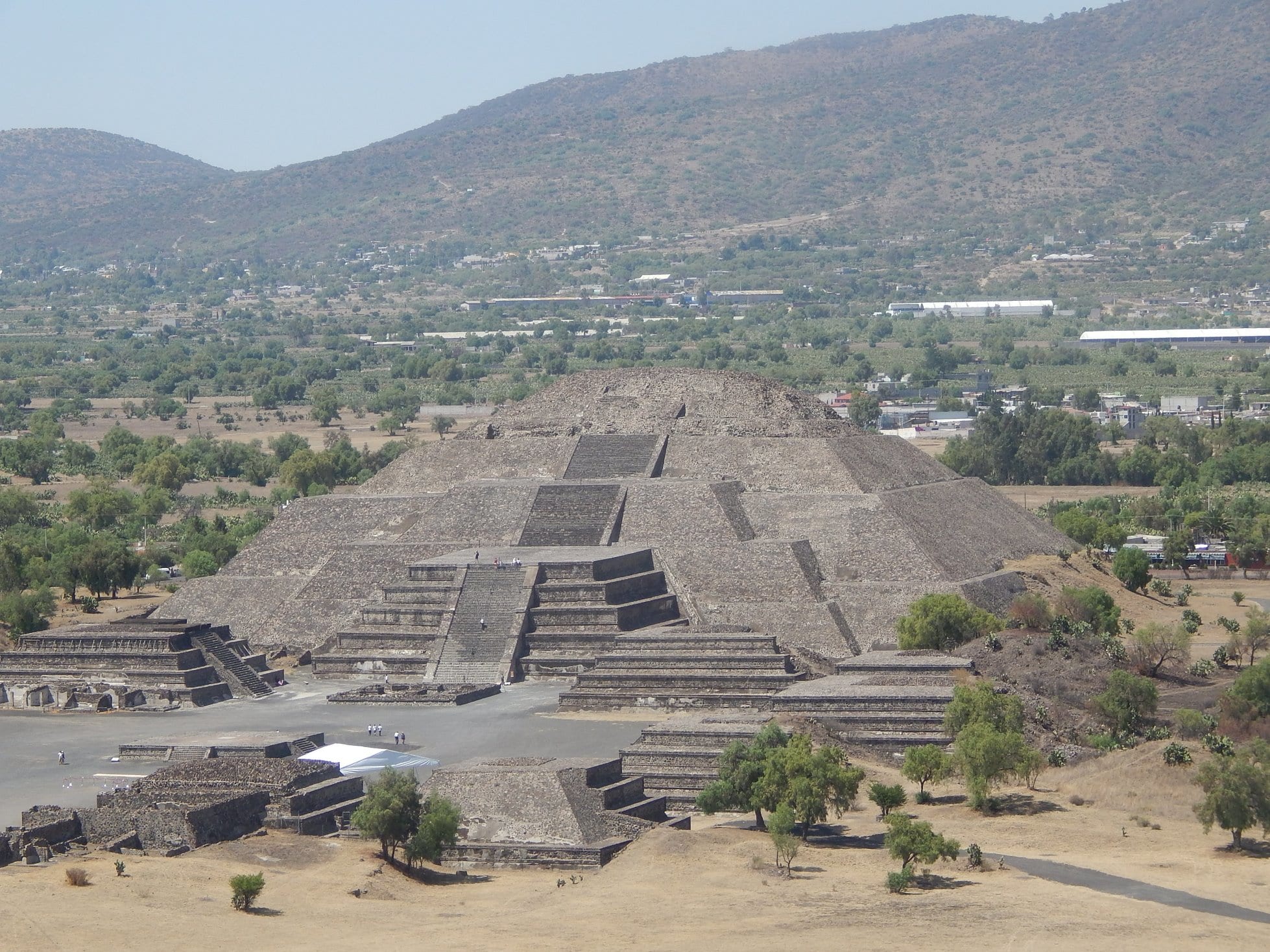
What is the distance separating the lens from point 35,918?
35.5 metres

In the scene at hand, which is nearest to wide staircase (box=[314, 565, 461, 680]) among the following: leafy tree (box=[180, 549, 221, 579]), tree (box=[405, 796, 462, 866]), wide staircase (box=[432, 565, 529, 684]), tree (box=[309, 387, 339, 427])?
wide staircase (box=[432, 565, 529, 684])

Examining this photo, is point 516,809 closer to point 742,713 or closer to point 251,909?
point 251,909

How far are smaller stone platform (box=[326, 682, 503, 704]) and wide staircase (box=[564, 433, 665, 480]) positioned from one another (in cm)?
1390

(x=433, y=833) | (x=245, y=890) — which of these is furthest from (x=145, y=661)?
(x=245, y=890)

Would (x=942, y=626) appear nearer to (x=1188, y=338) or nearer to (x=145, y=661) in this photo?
(x=145, y=661)

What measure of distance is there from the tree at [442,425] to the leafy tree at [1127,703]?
71.5 meters

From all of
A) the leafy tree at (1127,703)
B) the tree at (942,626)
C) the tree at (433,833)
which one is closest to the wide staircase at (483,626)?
the tree at (942,626)

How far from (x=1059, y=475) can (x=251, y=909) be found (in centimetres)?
7087

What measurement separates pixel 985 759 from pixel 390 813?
1145 centimetres

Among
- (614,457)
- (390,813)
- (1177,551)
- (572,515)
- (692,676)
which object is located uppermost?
(614,457)

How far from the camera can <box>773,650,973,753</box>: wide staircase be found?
49.0 meters

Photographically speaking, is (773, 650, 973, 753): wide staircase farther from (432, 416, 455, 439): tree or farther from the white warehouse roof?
the white warehouse roof

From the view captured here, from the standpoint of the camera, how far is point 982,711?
4734cm

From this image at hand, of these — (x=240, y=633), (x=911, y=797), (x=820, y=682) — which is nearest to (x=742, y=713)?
(x=820, y=682)
